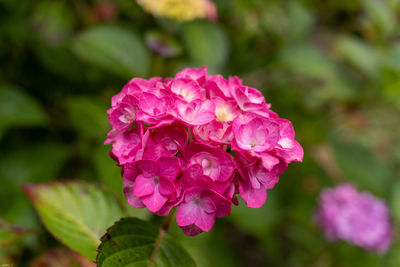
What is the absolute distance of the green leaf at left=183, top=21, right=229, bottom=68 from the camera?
1.31 metres

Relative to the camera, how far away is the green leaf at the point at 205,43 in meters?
1.31

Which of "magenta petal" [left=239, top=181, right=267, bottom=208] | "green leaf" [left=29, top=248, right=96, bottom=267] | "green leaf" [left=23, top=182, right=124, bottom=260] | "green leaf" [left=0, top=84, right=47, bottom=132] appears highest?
"magenta petal" [left=239, top=181, right=267, bottom=208]

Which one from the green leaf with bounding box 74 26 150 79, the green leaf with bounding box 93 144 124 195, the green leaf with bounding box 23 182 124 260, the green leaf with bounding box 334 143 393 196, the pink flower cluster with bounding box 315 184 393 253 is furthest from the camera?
the green leaf with bounding box 334 143 393 196

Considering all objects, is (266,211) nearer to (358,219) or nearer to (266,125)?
(358,219)

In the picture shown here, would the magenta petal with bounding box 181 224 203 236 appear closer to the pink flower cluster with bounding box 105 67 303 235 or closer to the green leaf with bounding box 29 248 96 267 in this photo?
the pink flower cluster with bounding box 105 67 303 235

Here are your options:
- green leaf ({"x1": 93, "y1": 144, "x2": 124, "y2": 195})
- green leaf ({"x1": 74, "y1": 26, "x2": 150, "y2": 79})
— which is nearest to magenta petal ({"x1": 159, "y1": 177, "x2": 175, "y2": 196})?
green leaf ({"x1": 93, "y1": 144, "x2": 124, "y2": 195})

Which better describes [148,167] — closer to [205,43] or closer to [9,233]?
[9,233]

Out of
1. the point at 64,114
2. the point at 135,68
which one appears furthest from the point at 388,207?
the point at 64,114

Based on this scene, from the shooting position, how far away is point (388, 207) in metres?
1.63

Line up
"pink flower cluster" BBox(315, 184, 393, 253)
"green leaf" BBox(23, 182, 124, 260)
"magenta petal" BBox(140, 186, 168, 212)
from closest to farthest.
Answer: "magenta petal" BBox(140, 186, 168, 212)
"green leaf" BBox(23, 182, 124, 260)
"pink flower cluster" BBox(315, 184, 393, 253)

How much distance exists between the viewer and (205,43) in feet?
4.44

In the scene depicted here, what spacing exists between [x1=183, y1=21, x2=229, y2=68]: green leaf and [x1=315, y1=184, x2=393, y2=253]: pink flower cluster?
2.57ft

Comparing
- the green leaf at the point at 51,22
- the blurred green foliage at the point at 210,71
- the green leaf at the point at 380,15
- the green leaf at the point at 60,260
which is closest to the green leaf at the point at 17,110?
the blurred green foliage at the point at 210,71

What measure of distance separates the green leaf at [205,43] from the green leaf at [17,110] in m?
0.62
